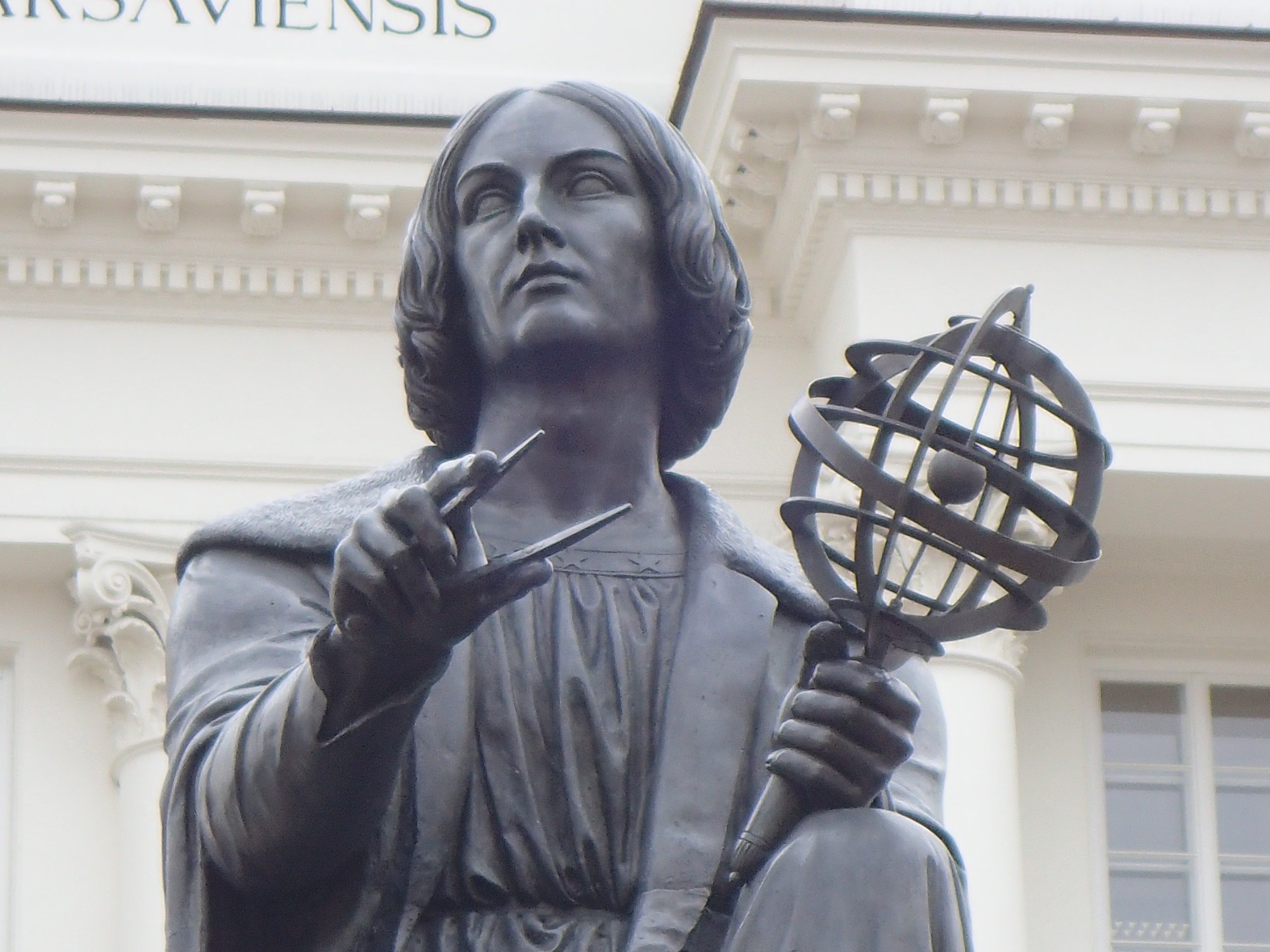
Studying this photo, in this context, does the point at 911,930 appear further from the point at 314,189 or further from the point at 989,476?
the point at 314,189

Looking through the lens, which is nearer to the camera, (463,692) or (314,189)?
(463,692)

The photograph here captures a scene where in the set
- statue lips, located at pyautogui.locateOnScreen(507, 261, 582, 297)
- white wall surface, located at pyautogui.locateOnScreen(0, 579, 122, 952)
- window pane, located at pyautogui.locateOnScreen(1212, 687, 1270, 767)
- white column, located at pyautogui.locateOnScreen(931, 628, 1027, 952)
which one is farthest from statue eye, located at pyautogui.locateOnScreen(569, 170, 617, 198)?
white wall surface, located at pyautogui.locateOnScreen(0, 579, 122, 952)

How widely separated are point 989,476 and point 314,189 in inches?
702

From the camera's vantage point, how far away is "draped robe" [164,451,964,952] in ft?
14.3

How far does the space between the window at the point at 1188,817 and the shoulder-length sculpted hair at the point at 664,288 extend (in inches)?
695

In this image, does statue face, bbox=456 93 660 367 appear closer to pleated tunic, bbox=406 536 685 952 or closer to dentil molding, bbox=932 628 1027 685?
pleated tunic, bbox=406 536 685 952

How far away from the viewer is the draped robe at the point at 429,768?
4.37 metres

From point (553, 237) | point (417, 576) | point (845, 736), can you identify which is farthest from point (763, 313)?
point (417, 576)

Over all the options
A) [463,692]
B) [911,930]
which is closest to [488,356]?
[463,692]

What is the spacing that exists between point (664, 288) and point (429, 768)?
0.68 m

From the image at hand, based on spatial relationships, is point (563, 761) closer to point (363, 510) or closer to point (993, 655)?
point (363, 510)

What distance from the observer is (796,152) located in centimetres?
2162

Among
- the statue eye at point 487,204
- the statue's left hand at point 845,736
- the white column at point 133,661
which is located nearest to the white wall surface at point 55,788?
the white column at point 133,661

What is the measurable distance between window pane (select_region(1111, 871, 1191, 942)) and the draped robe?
58.8ft
